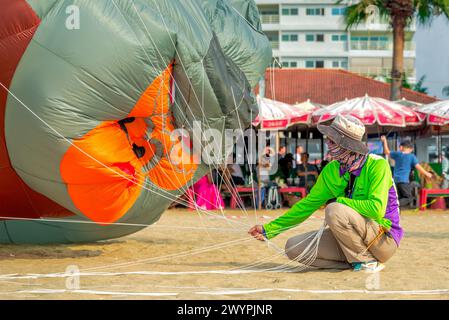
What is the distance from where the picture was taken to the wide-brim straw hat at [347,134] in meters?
5.65

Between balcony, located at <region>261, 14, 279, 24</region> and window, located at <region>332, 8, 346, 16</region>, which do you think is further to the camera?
balcony, located at <region>261, 14, 279, 24</region>

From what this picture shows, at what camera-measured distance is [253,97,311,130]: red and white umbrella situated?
15048 millimetres

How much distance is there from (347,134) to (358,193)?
20.7 inches

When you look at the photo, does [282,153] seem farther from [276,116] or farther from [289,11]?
[289,11]

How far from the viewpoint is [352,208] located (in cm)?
564

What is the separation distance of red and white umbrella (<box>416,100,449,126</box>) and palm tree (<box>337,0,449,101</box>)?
739cm

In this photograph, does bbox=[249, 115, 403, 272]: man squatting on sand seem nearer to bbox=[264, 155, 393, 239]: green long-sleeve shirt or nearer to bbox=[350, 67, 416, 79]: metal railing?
bbox=[264, 155, 393, 239]: green long-sleeve shirt

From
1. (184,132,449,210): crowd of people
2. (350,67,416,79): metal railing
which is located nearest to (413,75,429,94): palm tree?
(350,67,416,79): metal railing

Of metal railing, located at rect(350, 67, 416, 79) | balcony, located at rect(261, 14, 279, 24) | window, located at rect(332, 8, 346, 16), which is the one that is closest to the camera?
metal railing, located at rect(350, 67, 416, 79)

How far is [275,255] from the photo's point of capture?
7.23 m

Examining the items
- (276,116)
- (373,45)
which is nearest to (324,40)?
(373,45)
